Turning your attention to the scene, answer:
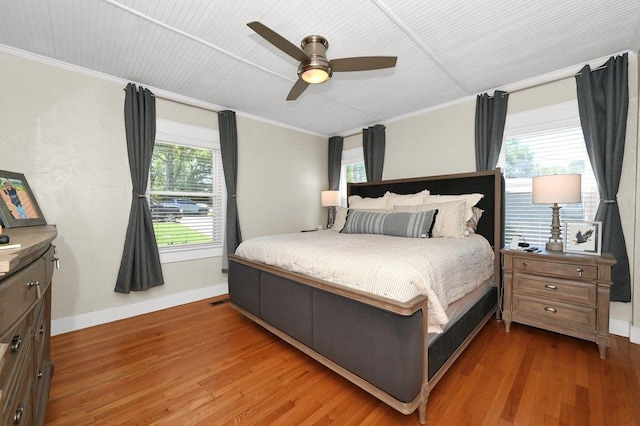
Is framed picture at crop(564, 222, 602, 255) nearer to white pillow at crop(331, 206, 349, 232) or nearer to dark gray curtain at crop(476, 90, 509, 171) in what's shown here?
dark gray curtain at crop(476, 90, 509, 171)

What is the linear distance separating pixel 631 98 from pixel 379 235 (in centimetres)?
249

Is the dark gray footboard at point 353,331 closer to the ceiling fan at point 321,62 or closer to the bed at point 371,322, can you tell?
the bed at point 371,322

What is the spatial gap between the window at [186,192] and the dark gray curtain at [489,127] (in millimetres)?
3282

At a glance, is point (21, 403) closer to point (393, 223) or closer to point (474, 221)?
point (393, 223)

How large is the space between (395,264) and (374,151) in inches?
117

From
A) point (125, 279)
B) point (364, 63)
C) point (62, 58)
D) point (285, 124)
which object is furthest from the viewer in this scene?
point (285, 124)

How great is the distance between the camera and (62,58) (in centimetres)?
246

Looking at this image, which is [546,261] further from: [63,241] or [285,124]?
[63,241]

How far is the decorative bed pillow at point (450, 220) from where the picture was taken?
2.61m

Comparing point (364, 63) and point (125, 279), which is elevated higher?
point (364, 63)

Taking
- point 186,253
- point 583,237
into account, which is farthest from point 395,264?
point 186,253

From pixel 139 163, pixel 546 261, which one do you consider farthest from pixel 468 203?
pixel 139 163

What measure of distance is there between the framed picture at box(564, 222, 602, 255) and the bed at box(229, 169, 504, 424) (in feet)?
1.76

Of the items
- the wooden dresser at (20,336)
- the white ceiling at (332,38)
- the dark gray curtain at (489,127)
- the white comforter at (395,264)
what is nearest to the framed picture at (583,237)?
the white comforter at (395,264)
